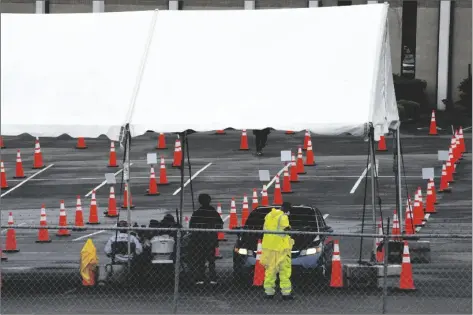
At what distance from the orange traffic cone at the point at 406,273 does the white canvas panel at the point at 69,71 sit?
191 inches

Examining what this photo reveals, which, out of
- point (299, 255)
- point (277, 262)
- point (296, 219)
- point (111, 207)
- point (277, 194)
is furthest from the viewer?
point (277, 194)

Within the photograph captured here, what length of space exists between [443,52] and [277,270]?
30.9 metres

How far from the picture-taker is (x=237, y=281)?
72.1ft

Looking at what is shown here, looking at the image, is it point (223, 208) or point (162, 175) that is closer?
point (223, 208)

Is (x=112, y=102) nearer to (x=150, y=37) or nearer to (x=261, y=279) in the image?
(x=150, y=37)

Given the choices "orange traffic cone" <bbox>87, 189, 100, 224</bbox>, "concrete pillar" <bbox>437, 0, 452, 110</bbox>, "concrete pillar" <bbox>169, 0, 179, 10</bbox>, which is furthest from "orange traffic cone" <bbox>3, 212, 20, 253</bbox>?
"concrete pillar" <bbox>437, 0, 452, 110</bbox>

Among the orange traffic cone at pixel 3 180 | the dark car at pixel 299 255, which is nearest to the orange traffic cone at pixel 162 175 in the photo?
the orange traffic cone at pixel 3 180

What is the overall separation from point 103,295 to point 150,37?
15.8ft

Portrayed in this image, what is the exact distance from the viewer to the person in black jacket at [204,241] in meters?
21.8

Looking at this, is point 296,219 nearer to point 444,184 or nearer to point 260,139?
point 444,184

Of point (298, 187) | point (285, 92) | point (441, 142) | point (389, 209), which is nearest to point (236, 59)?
point (285, 92)

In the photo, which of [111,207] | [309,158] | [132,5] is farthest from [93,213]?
[132,5]

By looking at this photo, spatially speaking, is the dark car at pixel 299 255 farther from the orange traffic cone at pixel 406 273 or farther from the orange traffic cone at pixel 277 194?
the orange traffic cone at pixel 277 194

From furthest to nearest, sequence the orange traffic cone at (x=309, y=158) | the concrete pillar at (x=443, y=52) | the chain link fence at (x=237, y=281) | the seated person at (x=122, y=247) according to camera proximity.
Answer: the concrete pillar at (x=443, y=52) < the orange traffic cone at (x=309, y=158) < the seated person at (x=122, y=247) < the chain link fence at (x=237, y=281)
